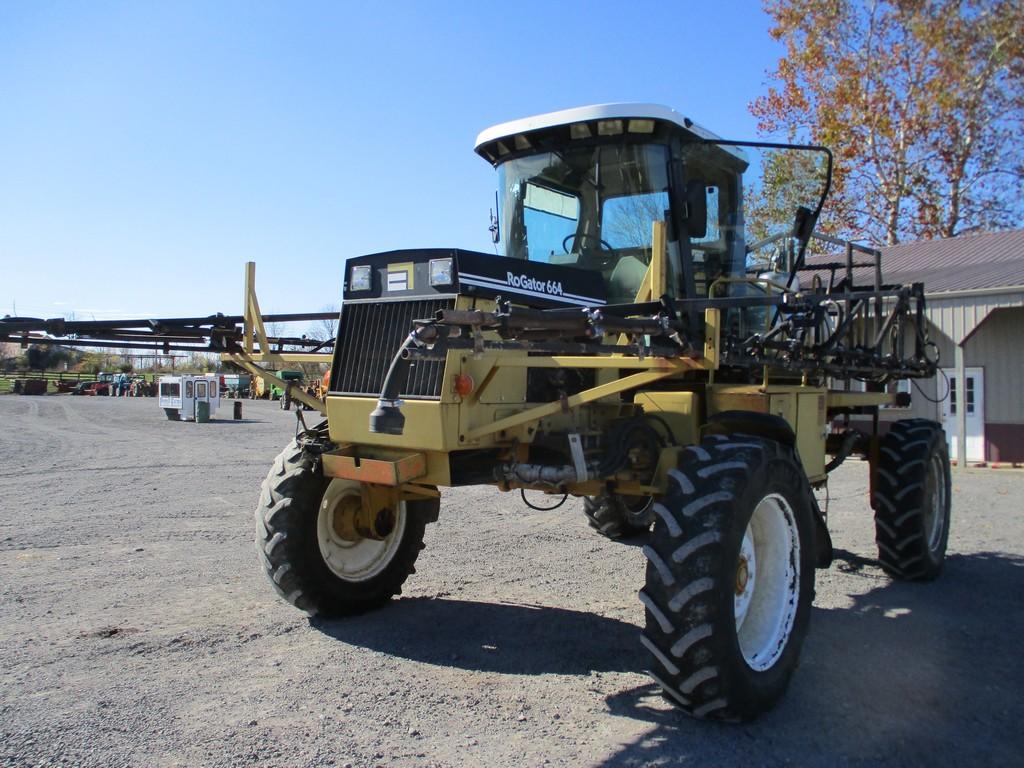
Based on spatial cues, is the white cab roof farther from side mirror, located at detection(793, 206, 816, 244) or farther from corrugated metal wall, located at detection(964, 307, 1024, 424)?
corrugated metal wall, located at detection(964, 307, 1024, 424)

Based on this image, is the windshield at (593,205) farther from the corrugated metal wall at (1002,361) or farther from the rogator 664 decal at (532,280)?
the corrugated metal wall at (1002,361)

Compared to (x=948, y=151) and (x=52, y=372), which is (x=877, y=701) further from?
(x=52, y=372)

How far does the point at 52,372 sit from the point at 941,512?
76.8 m

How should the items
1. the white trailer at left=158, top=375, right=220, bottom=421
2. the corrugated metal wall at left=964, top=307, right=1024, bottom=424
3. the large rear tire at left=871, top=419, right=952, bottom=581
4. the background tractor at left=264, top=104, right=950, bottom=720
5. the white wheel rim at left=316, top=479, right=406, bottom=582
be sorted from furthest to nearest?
1. the white trailer at left=158, top=375, right=220, bottom=421
2. the corrugated metal wall at left=964, top=307, right=1024, bottom=424
3. the large rear tire at left=871, top=419, right=952, bottom=581
4. the white wheel rim at left=316, top=479, right=406, bottom=582
5. the background tractor at left=264, top=104, right=950, bottom=720

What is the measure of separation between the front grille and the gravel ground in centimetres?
150

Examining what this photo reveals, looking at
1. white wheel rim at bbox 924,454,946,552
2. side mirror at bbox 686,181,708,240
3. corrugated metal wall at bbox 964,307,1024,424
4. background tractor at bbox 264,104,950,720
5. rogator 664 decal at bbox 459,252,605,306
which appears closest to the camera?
background tractor at bbox 264,104,950,720

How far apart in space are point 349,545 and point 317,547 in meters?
0.30

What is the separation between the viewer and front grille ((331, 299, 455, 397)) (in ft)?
14.7

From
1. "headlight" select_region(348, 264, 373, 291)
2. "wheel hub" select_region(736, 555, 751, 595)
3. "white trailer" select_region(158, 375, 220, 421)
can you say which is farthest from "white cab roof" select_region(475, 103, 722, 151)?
"white trailer" select_region(158, 375, 220, 421)

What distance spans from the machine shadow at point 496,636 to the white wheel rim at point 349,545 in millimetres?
293

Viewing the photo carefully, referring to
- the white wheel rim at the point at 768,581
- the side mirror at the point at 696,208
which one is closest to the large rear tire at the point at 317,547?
the white wheel rim at the point at 768,581

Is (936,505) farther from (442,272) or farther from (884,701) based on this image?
(442,272)

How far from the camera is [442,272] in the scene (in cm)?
432

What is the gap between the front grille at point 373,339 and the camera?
4492 mm
